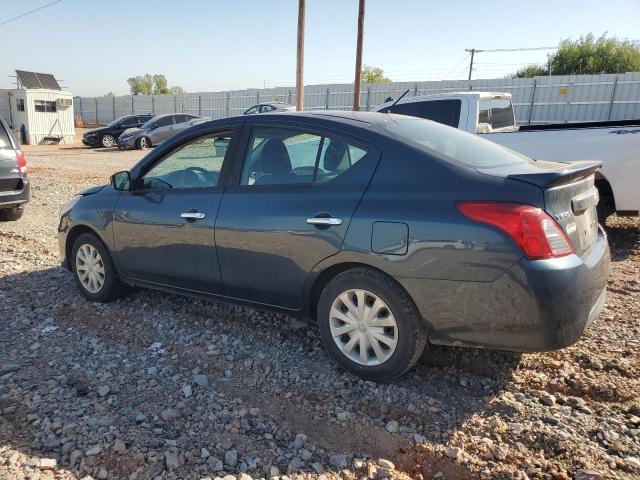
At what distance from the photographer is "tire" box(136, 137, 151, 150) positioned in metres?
23.6

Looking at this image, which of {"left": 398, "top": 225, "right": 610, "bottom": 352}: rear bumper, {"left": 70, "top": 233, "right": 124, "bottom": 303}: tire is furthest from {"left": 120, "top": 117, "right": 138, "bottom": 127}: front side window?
{"left": 398, "top": 225, "right": 610, "bottom": 352}: rear bumper

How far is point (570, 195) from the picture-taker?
304 cm

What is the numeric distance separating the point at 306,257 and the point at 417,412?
1.16 meters

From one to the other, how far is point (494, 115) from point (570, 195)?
5.61 meters

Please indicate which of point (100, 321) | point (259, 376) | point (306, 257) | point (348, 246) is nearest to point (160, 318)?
point (100, 321)

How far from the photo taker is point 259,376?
11.6 ft

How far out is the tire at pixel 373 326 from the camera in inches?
123

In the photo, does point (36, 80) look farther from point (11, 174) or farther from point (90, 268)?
point (90, 268)

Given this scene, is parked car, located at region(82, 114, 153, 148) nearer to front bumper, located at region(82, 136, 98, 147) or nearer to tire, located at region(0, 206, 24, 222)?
front bumper, located at region(82, 136, 98, 147)

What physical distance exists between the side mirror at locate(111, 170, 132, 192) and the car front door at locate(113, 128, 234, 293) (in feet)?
0.17

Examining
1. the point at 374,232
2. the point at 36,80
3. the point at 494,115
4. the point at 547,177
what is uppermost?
the point at 36,80

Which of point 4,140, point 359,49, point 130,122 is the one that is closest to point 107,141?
point 130,122

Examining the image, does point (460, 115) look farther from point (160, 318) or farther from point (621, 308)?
point (160, 318)

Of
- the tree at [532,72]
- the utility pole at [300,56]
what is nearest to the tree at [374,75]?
the tree at [532,72]
